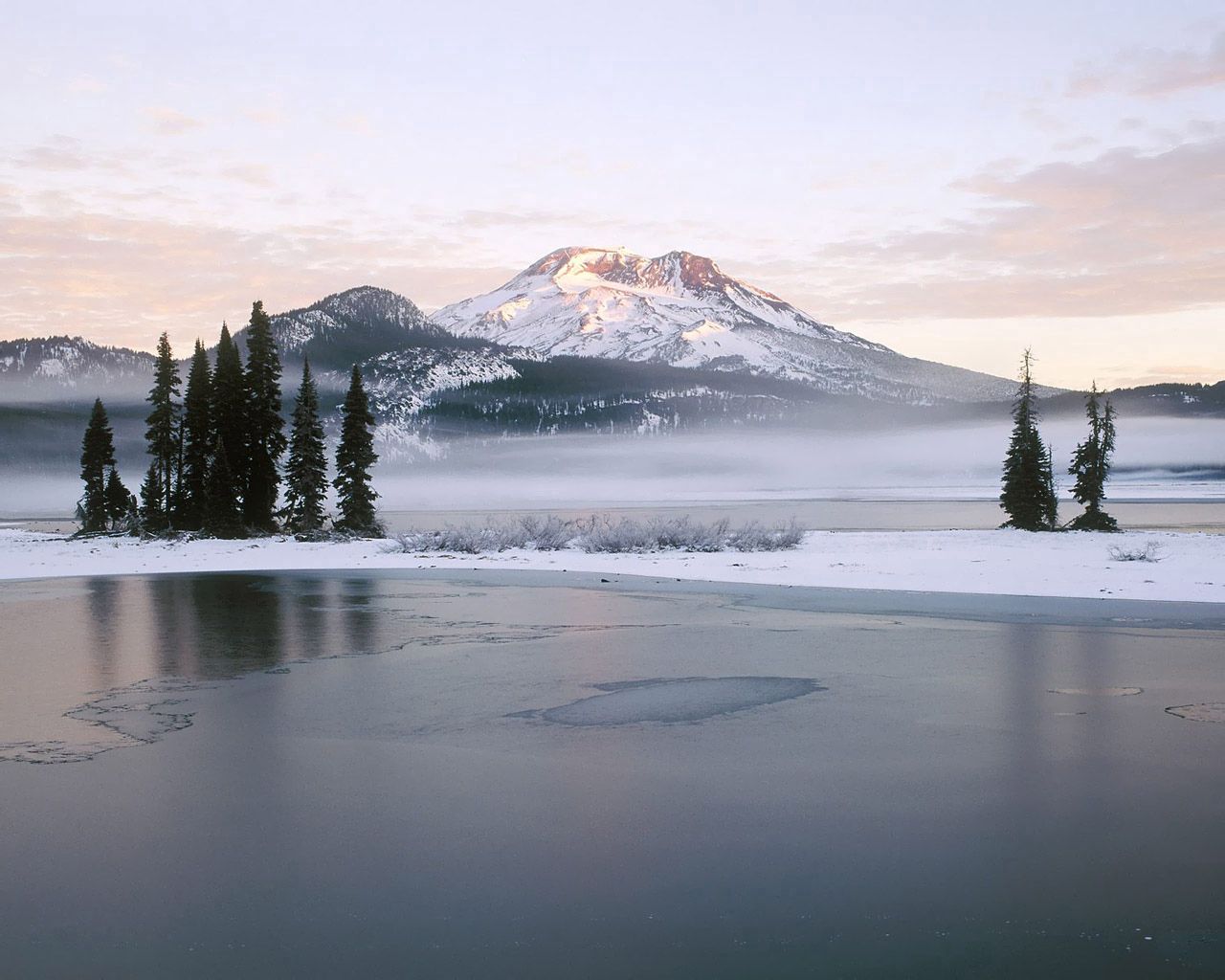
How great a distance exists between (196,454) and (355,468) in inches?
399

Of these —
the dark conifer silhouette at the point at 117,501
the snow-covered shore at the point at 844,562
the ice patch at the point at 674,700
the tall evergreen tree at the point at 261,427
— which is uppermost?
the tall evergreen tree at the point at 261,427

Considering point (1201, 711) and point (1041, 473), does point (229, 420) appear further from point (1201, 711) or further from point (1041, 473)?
point (1201, 711)

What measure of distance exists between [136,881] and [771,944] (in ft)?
12.0

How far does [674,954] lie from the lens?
209 inches

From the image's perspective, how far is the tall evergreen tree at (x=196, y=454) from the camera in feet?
186

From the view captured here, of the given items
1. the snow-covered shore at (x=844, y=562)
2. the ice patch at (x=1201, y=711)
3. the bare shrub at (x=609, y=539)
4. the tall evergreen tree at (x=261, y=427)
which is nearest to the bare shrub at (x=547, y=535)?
the bare shrub at (x=609, y=539)

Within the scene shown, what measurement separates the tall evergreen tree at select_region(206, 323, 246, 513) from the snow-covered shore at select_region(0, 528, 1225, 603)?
5.13 metres

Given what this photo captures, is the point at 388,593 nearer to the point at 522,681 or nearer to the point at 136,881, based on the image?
the point at 522,681

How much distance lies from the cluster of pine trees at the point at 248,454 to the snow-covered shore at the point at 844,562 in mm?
4206

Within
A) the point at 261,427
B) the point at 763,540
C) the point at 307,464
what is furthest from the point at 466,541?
the point at 261,427

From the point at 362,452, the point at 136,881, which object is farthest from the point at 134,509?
the point at 136,881

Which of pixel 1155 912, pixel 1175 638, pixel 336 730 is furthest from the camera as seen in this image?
pixel 1175 638

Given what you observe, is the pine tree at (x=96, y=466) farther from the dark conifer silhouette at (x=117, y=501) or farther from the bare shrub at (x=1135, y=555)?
the bare shrub at (x=1135, y=555)

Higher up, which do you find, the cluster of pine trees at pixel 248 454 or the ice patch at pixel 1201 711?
the cluster of pine trees at pixel 248 454
